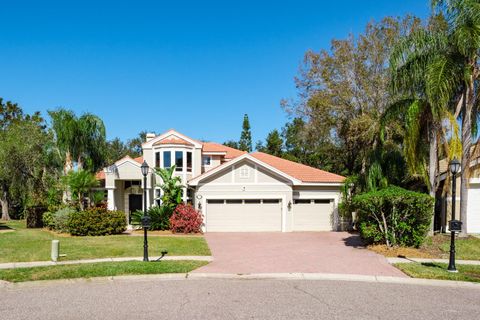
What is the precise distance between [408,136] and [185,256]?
10.3m

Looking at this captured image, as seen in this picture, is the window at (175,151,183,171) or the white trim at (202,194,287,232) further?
the window at (175,151,183,171)

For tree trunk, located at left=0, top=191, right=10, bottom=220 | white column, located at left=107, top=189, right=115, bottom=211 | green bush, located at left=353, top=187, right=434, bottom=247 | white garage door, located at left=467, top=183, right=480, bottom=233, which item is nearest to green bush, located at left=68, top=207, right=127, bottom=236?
white column, located at left=107, top=189, right=115, bottom=211

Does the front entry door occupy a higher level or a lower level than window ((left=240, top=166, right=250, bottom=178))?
lower

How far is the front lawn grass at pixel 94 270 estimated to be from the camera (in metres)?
9.69

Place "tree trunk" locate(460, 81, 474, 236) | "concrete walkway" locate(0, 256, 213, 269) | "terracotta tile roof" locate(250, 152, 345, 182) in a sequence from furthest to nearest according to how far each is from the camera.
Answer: "terracotta tile roof" locate(250, 152, 345, 182), "tree trunk" locate(460, 81, 474, 236), "concrete walkway" locate(0, 256, 213, 269)

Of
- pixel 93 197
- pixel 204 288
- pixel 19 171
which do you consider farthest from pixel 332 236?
pixel 19 171

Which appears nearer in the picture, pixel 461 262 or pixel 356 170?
pixel 461 262

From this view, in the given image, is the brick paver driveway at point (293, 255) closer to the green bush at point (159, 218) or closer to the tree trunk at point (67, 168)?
the green bush at point (159, 218)

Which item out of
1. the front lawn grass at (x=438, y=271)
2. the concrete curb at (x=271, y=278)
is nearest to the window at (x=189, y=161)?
the concrete curb at (x=271, y=278)

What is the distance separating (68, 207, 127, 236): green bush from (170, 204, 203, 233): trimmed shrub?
2.76m

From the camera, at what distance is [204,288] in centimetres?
882

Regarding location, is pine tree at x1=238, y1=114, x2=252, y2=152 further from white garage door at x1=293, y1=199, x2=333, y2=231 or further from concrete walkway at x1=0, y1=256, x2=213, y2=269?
concrete walkway at x1=0, y1=256, x2=213, y2=269

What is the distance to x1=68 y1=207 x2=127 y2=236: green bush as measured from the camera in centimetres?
1838

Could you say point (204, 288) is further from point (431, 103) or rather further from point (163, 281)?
point (431, 103)
